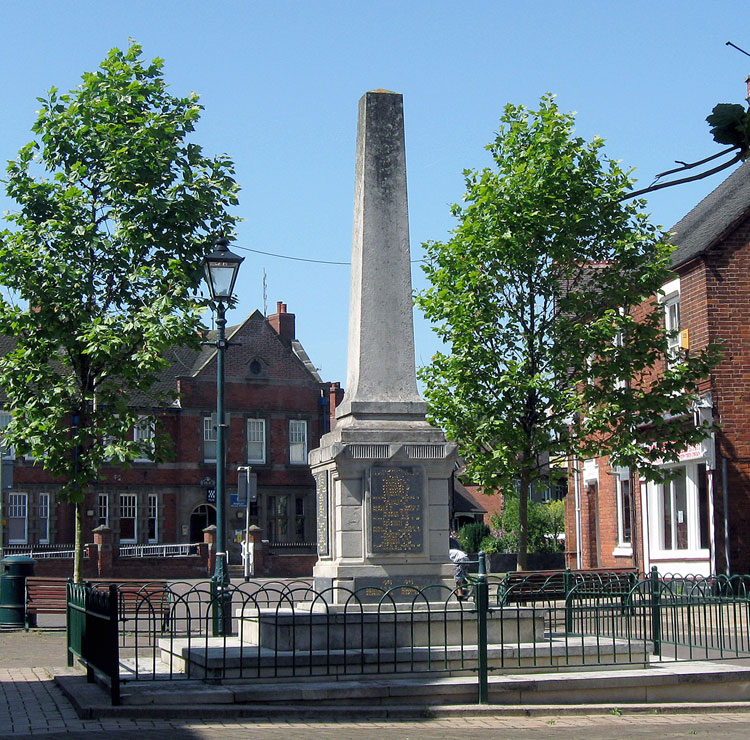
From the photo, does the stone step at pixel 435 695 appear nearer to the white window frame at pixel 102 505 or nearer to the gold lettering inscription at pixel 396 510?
the gold lettering inscription at pixel 396 510

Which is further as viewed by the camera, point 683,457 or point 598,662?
point 683,457

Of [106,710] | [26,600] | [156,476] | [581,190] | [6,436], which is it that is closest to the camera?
[106,710]

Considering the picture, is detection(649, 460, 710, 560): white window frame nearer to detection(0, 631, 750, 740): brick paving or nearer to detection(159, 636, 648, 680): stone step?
detection(159, 636, 648, 680): stone step

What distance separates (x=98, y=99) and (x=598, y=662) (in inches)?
527

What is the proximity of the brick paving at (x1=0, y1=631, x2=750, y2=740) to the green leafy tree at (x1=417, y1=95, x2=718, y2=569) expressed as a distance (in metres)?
12.4

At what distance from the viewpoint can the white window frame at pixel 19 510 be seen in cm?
4756

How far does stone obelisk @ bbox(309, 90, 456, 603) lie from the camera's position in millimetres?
12477

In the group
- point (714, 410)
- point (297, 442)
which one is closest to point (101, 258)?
point (714, 410)


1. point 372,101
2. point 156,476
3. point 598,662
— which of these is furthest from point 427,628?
point 156,476

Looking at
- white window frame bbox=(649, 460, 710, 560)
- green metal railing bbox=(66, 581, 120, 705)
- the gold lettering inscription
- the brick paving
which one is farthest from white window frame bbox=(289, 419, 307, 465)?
the brick paving

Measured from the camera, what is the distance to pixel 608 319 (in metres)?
22.9

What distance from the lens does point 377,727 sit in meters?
9.74

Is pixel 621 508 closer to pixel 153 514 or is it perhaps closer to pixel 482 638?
pixel 482 638

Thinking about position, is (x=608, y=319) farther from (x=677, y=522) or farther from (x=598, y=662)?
(x=598, y=662)
